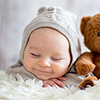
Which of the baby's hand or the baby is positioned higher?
the baby

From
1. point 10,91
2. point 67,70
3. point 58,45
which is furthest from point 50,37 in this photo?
point 10,91

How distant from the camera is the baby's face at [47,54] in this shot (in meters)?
0.92

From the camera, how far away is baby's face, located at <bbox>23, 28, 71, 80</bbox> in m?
0.92

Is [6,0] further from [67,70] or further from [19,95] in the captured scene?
[19,95]

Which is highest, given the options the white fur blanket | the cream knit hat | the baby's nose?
the cream knit hat

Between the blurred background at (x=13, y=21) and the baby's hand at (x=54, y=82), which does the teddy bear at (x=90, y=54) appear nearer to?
the baby's hand at (x=54, y=82)

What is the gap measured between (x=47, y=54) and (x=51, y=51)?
3 cm

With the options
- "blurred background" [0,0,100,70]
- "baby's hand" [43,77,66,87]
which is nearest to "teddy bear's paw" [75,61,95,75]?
"baby's hand" [43,77,66,87]

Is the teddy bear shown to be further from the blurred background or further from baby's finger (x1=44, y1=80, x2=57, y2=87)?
the blurred background

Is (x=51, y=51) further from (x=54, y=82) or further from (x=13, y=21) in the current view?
(x=13, y=21)

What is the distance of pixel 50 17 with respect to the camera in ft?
3.28

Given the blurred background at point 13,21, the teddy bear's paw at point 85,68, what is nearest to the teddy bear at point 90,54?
the teddy bear's paw at point 85,68

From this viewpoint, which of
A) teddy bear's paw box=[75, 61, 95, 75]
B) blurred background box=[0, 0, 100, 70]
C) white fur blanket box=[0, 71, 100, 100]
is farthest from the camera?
blurred background box=[0, 0, 100, 70]

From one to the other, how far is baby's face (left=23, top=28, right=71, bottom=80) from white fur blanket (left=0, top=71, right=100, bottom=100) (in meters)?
0.10
